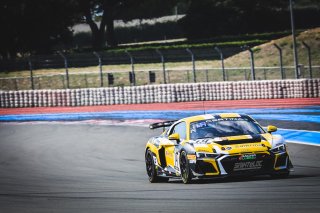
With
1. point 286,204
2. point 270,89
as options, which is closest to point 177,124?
point 286,204

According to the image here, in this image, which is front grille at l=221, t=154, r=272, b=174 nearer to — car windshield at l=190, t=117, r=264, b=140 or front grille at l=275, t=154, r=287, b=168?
front grille at l=275, t=154, r=287, b=168

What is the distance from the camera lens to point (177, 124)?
14133mm

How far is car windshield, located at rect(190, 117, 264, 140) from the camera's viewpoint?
12930 mm

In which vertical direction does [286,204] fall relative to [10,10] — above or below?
below

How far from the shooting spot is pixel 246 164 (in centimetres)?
1204

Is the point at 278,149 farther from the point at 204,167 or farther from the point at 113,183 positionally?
the point at 113,183

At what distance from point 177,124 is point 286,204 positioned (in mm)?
5309

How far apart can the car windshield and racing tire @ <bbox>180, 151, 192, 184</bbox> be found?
0.43 meters

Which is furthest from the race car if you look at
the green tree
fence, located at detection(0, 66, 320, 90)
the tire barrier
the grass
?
the green tree

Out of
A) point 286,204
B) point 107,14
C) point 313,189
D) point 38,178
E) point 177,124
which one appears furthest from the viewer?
point 107,14

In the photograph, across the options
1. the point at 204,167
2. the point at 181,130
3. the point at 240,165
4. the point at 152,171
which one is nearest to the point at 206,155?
the point at 204,167

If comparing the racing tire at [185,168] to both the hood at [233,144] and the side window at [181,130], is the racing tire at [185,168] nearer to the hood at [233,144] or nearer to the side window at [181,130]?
the hood at [233,144]

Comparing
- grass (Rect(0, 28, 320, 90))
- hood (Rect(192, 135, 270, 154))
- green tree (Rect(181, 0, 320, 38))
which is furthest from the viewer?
green tree (Rect(181, 0, 320, 38))

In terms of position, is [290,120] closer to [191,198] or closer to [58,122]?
[58,122]
